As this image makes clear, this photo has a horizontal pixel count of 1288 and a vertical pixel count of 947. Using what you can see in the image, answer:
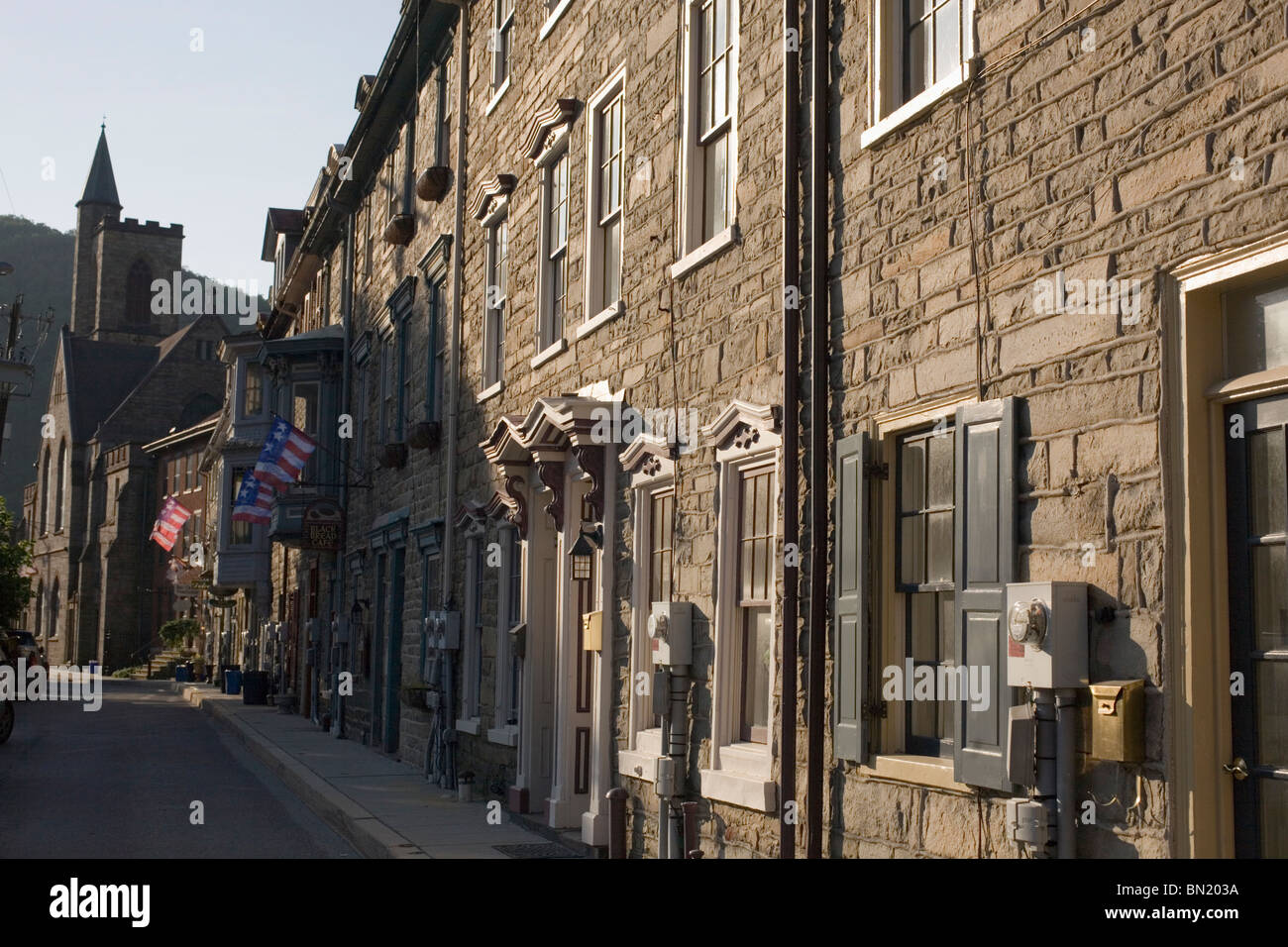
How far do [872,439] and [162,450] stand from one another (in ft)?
199

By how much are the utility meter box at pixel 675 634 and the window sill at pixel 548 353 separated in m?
3.82

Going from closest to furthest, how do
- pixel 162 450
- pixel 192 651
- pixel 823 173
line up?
1. pixel 823 173
2. pixel 192 651
3. pixel 162 450

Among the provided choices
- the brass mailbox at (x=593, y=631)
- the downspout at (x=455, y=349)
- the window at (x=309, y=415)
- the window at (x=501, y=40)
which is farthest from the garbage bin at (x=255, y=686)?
the brass mailbox at (x=593, y=631)

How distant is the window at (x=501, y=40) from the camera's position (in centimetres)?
1583

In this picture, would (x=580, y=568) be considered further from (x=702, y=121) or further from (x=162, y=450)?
(x=162, y=450)

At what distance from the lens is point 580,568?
12.3 m

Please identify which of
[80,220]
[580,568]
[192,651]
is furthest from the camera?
[80,220]

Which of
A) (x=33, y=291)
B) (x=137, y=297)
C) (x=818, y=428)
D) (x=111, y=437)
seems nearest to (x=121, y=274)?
(x=137, y=297)

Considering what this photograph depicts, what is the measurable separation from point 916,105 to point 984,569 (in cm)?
240

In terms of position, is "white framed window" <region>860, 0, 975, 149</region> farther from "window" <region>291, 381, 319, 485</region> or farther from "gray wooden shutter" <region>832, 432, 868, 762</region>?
"window" <region>291, 381, 319, 485</region>

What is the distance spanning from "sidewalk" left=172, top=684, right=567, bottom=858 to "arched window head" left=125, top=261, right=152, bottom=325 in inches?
2654

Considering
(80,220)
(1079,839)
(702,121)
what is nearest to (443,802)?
(702,121)

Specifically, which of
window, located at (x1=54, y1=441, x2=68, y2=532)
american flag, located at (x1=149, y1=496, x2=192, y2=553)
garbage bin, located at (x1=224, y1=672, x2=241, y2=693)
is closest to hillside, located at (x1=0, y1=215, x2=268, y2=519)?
window, located at (x1=54, y1=441, x2=68, y2=532)

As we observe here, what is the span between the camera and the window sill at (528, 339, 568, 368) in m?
13.0
